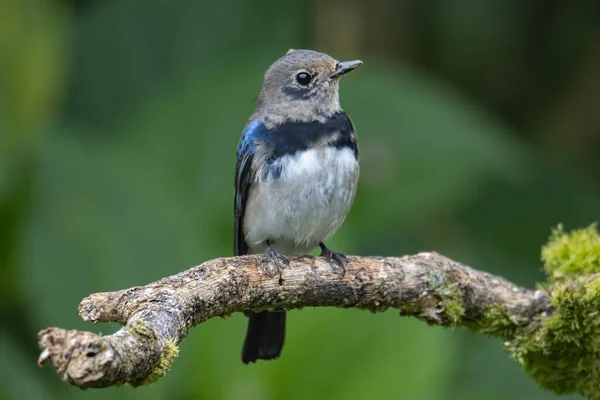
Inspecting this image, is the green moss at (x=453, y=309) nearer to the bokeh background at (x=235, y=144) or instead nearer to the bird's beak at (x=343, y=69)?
the bokeh background at (x=235, y=144)

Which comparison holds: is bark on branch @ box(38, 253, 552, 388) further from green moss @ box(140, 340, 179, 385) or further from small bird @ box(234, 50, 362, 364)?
small bird @ box(234, 50, 362, 364)

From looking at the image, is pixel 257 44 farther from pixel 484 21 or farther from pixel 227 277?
pixel 227 277

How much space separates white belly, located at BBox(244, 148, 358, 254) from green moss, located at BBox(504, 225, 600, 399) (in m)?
1.07

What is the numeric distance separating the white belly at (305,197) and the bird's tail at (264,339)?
45cm

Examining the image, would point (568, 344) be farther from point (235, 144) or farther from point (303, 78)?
point (235, 144)

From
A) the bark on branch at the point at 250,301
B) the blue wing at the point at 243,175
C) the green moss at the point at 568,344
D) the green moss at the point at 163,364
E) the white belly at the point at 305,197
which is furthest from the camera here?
the blue wing at the point at 243,175

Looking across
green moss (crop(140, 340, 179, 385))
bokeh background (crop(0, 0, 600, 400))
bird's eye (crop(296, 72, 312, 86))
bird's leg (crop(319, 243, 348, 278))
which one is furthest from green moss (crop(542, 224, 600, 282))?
green moss (crop(140, 340, 179, 385))

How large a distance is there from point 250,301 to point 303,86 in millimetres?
1865

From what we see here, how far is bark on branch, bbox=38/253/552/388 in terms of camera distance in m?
2.59

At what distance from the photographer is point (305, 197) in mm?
4902

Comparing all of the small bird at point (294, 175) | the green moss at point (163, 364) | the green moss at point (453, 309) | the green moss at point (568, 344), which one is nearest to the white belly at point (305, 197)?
the small bird at point (294, 175)

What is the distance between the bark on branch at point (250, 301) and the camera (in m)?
2.59

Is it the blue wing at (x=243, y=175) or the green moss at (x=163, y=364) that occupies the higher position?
the blue wing at (x=243, y=175)

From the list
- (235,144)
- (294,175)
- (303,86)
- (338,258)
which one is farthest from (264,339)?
(235,144)
